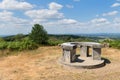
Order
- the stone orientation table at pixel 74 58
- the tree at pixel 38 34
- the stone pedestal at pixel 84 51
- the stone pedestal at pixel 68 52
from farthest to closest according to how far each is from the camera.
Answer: the tree at pixel 38 34 → the stone pedestal at pixel 84 51 → the stone pedestal at pixel 68 52 → the stone orientation table at pixel 74 58

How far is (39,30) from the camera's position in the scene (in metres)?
17.8

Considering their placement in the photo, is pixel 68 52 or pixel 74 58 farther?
pixel 74 58

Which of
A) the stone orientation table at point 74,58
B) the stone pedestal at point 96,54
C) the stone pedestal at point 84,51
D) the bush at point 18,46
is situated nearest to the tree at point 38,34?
the bush at point 18,46

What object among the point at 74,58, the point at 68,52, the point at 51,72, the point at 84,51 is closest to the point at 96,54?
the point at 84,51

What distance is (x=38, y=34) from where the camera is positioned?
17781 millimetres

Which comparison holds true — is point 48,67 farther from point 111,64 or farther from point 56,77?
point 111,64

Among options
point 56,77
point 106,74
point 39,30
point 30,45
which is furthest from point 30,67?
point 39,30

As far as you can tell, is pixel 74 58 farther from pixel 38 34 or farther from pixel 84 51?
pixel 38 34

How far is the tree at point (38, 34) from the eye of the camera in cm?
1778

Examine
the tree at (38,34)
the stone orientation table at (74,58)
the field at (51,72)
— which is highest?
the tree at (38,34)

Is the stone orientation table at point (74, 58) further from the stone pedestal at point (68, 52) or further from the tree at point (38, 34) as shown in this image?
the tree at point (38, 34)

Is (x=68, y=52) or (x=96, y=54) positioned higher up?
(x=68, y=52)

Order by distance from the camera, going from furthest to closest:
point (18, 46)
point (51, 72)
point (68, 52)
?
point (18, 46) → point (68, 52) → point (51, 72)

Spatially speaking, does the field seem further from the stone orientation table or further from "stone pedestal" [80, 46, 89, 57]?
"stone pedestal" [80, 46, 89, 57]
